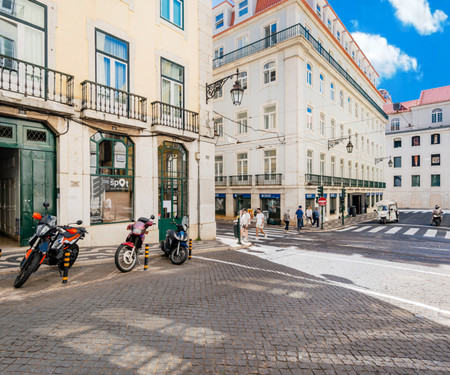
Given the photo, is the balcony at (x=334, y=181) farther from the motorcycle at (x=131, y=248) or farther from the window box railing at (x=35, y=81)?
the window box railing at (x=35, y=81)

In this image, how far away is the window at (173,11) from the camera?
12.2m

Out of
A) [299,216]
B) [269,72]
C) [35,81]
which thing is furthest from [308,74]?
[35,81]

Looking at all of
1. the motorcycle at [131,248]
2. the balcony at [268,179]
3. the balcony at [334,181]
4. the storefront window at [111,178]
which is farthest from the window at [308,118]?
the motorcycle at [131,248]

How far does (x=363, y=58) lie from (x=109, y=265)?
42.3 metres

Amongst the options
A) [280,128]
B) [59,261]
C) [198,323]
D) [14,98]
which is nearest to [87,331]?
[198,323]

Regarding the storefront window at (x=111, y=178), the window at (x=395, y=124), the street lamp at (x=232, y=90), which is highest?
the window at (x=395, y=124)

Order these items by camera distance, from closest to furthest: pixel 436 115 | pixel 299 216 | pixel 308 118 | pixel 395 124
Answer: pixel 299 216 < pixel 308 118 < pixel 436 115 < pixel 395 124

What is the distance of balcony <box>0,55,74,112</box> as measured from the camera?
7.93 metres

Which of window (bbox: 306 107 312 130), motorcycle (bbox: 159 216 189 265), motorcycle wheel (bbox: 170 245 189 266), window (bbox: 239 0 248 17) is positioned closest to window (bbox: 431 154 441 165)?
window (bbox: 306 107 312 130)

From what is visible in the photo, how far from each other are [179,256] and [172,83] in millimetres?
8115

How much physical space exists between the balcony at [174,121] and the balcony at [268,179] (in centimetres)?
1207

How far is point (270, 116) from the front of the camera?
972 inches

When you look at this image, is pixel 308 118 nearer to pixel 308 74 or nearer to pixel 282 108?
pixel 282 108

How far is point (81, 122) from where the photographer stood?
9.39 metres
